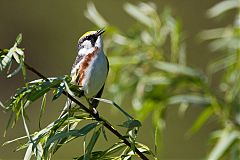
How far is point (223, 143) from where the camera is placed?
1762 millimetres

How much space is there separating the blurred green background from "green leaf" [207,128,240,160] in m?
2.52

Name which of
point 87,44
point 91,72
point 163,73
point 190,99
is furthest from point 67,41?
point 91,72

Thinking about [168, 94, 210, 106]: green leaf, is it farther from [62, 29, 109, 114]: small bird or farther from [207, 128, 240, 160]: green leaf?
[62, 29, 109, 114]: small bird

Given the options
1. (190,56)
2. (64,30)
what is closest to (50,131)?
(190,56)

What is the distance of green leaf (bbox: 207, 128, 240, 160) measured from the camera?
5.68 ft

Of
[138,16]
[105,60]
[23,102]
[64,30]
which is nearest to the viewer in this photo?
[23,102]

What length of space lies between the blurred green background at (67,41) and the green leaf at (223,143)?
2.52 m

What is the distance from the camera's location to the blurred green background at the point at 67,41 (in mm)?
4699

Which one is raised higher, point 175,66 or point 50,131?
point 175,66

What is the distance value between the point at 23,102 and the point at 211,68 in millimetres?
988

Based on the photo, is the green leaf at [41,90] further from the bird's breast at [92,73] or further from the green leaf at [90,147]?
the bird's breast at [92,73]

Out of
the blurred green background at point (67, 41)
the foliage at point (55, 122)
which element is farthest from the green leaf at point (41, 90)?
the blurred green background at point (67, 41)

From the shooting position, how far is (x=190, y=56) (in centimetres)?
493

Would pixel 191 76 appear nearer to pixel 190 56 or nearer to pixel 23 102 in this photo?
pixel 23 102
